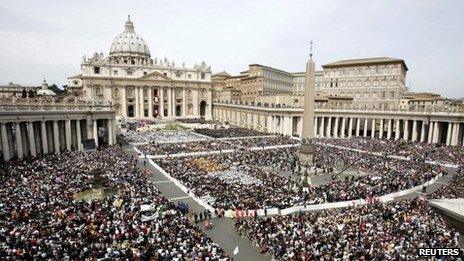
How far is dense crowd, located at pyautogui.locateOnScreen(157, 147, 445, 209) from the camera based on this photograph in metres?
24.0

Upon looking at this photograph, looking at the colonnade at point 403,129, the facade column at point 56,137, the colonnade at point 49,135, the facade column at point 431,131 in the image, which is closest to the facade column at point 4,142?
the colonnade at point 49,135

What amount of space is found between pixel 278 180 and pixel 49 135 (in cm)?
3323

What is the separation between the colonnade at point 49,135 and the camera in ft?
124

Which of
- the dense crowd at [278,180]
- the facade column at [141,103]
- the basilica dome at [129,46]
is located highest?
the basilica dome at [129,46]

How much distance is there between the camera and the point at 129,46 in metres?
120

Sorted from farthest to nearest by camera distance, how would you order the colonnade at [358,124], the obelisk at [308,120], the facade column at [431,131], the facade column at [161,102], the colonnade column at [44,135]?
the facade column at [161,102] < the facade column at [431,131] < the colonnade at [358,124] < the colonnade column at [44,135] < the obelisk at [308,120]

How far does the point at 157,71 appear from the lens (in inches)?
3888

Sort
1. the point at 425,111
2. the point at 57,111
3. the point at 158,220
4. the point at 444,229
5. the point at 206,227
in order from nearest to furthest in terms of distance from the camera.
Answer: the point at 444,229 → the point at 158,220 → the point at 206,227 → the point at 57,111 → the point at 425,111

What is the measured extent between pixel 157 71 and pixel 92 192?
79.5 m

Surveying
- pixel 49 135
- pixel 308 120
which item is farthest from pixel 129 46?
pixel 308 120

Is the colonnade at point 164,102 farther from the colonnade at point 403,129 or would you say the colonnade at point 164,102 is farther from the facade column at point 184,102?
the colonnade at point 403,129

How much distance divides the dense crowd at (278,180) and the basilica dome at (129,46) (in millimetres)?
90777

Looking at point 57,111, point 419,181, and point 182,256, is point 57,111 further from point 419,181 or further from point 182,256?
point 419,181

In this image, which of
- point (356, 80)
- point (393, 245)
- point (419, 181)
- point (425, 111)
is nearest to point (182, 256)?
point (393, 245)
